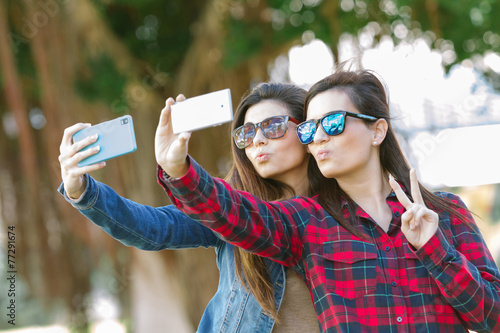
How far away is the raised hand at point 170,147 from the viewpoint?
3.26 ft

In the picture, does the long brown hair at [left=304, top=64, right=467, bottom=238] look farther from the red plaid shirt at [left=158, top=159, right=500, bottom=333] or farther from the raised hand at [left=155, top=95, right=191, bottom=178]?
the raised hand at [left=155, top=95, right=191, bottom=178]

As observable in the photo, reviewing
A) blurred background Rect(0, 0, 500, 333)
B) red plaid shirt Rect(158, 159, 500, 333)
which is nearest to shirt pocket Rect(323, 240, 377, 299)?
red plaid shirt Rect(158, 159, 500, 333)

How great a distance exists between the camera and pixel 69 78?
4.47m

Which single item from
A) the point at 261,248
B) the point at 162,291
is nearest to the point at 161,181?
the point at 261,248

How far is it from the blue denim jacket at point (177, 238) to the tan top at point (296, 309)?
0.03 meters

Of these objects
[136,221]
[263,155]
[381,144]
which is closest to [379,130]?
[381,144]

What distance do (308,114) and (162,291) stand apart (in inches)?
163

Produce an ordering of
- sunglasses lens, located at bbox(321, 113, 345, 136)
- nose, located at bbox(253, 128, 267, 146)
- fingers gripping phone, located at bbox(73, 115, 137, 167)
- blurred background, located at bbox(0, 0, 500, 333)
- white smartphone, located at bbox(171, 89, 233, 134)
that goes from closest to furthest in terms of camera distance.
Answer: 1. white smartphone, located at bbox(171, 89, 233, 134)
2. fingers gripping phone, located at bbox(73, 115, 137, 167)
3. sunglasses lens, located at bbox(321, 113, 345, 136)
4. nose, located at bbox(253, 128, 267, 146)
5. blurred background, located at bbox(0, 0, 500, 333)

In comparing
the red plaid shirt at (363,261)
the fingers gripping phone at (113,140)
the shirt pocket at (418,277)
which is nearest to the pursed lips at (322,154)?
the red plaid shirt at (363,261)

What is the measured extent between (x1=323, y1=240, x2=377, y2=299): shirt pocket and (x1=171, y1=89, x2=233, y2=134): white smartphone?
39 centimetres

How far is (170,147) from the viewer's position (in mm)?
1013

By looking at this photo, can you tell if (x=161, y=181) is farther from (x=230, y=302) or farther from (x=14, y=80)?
(x=14, y=80)

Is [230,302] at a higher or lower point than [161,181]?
lower

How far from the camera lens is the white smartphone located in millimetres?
981
